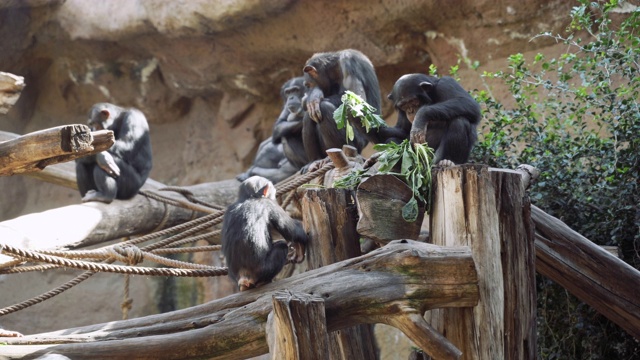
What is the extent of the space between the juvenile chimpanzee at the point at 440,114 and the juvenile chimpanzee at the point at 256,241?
1.13 m

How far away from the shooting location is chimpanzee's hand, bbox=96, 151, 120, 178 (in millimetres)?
7871

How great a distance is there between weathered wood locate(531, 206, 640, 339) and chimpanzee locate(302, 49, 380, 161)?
2.66 m

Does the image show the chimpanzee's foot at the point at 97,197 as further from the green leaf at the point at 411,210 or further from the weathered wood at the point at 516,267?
the weathered wood at the point at 516,267

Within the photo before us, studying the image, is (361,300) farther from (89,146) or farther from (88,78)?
(88,78)

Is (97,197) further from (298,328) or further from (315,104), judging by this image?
(298,328)

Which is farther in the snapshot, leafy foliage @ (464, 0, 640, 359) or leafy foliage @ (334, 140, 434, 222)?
leafy foliage @ (464, 0, 640, 359)

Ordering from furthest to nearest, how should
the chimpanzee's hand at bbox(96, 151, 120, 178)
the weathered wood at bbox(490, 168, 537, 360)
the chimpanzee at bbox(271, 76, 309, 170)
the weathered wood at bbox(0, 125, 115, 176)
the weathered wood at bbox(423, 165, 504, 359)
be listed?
the chimpanzee at bbox(271, 76, 309, 170), the chimpanzee's hand at bbox(96, 151, 120, 178), the weathered wood at bbox(490, 168, 537, 360), the weathered wood at bbox(423, 165, 504, 359), the weathered wood at bbox(0, 125, 115, 176)

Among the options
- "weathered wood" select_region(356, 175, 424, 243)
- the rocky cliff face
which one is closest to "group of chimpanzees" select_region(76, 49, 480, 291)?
"weathered wood" select_region(356, 175, 424, 243)

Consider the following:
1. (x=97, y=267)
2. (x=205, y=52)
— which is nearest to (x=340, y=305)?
(x=97, y=267)

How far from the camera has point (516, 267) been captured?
4.05m

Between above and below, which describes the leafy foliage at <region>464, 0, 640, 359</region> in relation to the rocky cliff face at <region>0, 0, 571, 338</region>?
below

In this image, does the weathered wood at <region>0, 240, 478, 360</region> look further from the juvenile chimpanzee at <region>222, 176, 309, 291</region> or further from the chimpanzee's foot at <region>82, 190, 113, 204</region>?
the chimpanzee's foot at <region>82, 190, 113, 204</region>

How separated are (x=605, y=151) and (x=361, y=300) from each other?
342 centimetres

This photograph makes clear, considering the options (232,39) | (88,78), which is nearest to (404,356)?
(232,39)
